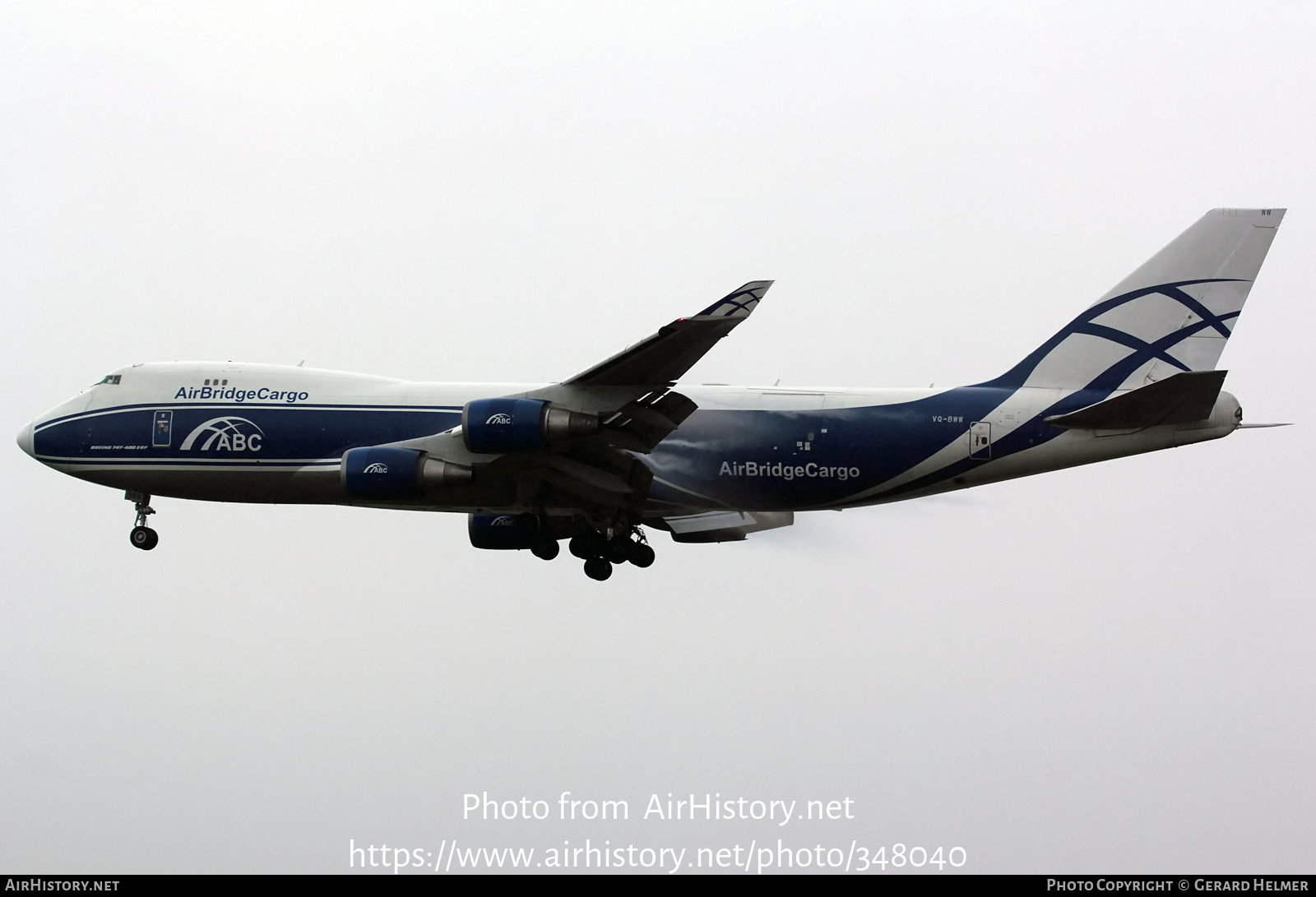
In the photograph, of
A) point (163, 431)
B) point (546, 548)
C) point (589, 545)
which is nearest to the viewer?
point (589, 545)

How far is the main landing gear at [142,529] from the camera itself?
98.5 ft

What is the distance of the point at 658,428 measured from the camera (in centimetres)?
2584

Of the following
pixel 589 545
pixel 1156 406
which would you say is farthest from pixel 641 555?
pixel 1156 406

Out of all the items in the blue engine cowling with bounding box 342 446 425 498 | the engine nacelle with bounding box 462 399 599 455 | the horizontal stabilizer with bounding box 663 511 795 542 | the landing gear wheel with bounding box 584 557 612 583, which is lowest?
the landing gear wheel with bounding box 584 557 612 583

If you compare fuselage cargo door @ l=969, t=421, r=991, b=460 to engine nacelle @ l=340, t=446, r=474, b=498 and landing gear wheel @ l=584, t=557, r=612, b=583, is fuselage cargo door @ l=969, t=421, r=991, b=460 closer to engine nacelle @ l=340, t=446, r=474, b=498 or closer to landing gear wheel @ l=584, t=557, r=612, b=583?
landing gear wheel @ l=584, t=557, r=612, b=583

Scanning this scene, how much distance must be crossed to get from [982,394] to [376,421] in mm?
11946

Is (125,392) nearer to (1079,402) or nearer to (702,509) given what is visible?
(702,509)

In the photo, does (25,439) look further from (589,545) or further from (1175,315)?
(1175,315)

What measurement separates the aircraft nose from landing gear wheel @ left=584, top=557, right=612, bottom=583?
12327 millimetres

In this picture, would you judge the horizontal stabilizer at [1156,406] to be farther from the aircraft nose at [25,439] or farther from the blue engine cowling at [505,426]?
the aircraft nose at [25,439]

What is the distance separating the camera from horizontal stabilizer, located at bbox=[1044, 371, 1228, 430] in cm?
2397

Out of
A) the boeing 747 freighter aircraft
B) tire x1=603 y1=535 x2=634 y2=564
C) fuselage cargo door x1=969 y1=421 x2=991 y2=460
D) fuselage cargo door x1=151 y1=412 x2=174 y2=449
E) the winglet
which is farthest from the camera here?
fuselage cargo door x1=151 y1=412 x2=174 y2=449

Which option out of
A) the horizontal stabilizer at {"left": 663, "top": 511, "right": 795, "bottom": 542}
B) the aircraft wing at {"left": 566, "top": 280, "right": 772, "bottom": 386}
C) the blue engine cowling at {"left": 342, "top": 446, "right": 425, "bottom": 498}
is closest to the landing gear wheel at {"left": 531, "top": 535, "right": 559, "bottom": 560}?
the horizontal stabilizer at {"left": 663, "top": 511, "right": 795, "bottom": 542}

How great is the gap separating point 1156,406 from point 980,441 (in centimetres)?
326
